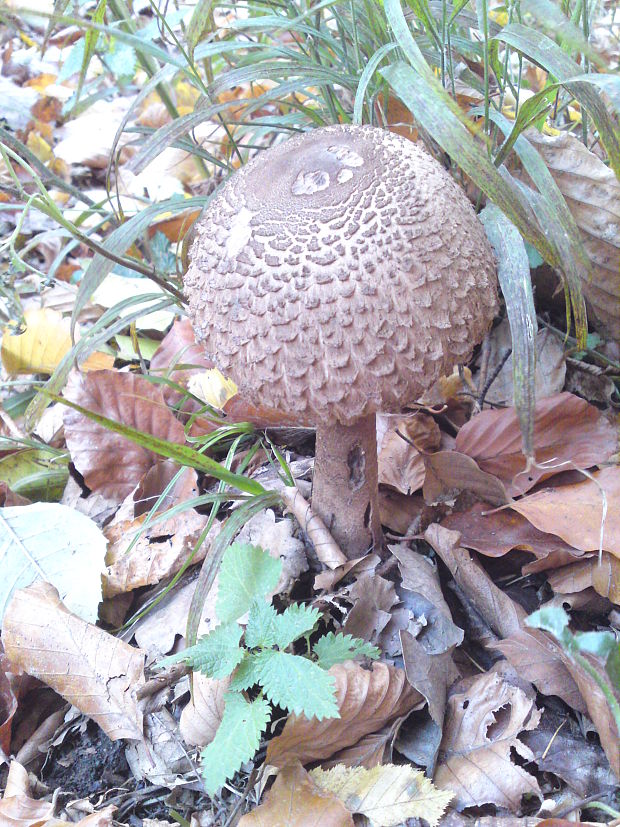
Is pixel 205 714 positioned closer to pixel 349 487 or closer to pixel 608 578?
pixel 349 487

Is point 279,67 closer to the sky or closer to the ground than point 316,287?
closer to the sky

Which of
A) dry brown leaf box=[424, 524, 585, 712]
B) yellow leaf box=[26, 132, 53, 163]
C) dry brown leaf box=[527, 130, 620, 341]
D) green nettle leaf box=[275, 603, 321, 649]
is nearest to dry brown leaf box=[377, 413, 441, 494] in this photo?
dry brown leaf box=[424, 524, 585, 712]

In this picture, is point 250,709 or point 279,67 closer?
point 250,709

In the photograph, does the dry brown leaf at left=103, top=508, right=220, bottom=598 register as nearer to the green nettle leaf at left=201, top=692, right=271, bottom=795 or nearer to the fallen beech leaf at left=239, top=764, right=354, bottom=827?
the green nettle leaf at left=201, top=692, right=271, bottom=795

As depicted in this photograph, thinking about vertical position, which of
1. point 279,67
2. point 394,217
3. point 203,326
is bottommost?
point 203,326

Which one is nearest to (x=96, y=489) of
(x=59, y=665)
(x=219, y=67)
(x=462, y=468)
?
(x=59, y=665)

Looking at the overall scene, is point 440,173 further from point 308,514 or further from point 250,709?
point 250,709
